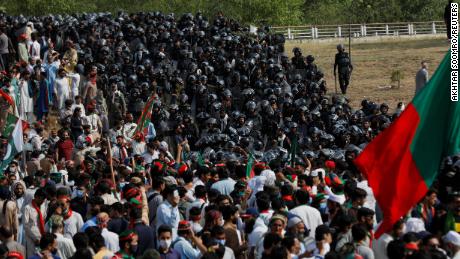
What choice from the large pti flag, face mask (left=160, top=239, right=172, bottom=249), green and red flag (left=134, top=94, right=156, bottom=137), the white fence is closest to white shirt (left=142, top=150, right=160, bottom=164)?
green and red flag (left=134, top=94, right=156, bottom=137)

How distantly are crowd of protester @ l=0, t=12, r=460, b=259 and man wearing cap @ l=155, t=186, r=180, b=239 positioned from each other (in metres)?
0.01

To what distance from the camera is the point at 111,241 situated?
48.0 feet

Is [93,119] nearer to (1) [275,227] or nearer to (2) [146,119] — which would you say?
(2) [146,119]

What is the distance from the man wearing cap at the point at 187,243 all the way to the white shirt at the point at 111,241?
2.38 ft

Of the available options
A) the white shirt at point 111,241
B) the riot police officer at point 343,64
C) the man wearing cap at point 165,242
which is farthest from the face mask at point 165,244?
the riot police officer at point 343,64

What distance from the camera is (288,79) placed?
29.3 metres

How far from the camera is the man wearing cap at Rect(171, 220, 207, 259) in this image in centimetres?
1413

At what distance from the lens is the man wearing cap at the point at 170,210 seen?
15.7 metres

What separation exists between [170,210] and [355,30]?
4040 centimetres

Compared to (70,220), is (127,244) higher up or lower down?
higher up

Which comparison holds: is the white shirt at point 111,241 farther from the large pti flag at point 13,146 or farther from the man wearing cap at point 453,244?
the large pti flag at point 13,146

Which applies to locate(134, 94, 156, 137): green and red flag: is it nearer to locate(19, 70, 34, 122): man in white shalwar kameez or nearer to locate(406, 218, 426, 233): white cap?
locate(19, 70, 34, 122): man in white shalwar kameez

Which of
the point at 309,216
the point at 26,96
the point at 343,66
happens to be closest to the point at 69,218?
the point at 309,216

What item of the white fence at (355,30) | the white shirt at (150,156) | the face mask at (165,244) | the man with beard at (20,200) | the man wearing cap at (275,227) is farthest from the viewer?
the white fence at (355,30)
